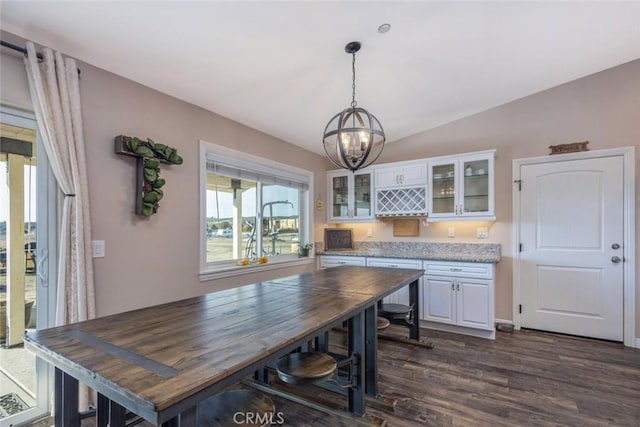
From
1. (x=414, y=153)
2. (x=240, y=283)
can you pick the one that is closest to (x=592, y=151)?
(x=414, y=153)

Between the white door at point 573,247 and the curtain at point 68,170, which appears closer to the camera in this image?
the curtain at point 68,170

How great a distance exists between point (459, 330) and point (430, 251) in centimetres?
106

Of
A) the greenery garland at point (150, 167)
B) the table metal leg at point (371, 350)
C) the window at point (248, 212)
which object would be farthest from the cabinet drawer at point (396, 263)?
the greenery garland at point (150, 167)

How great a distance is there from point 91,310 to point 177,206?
3.44 feet

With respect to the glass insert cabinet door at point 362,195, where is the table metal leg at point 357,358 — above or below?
below

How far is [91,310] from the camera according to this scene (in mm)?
2102

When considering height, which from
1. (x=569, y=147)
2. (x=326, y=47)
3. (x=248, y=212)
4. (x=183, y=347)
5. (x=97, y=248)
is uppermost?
(x=326, y=47)

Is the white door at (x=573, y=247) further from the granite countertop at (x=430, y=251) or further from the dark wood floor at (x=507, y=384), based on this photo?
the granite countertop at (x=430, y=251)

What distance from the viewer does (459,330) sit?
3.71 m

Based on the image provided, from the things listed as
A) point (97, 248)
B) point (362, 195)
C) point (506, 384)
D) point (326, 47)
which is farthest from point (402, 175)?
point (97, 248)

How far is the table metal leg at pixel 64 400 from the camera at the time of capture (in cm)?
129

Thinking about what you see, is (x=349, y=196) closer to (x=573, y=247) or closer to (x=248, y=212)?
(x=248, y=212)

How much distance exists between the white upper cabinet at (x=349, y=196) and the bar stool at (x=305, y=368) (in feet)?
9.77

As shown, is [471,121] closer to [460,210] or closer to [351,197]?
[460,210]
